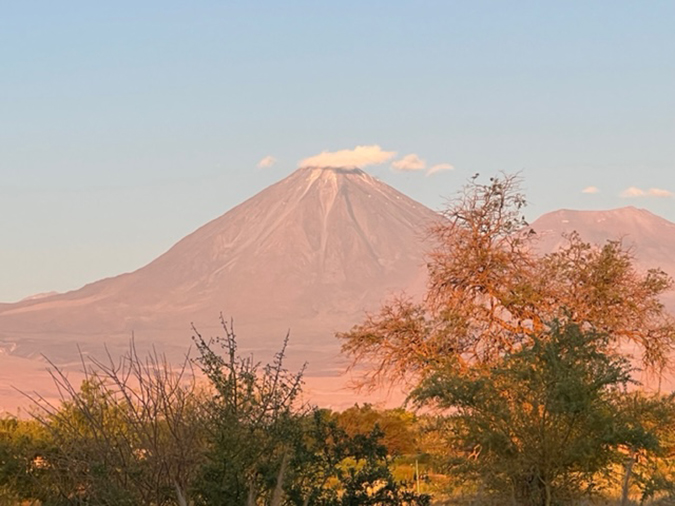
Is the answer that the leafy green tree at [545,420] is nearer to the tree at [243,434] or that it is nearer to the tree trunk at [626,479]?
the tree trunk at [626,479]

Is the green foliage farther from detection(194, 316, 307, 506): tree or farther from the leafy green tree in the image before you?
the leafy green tree

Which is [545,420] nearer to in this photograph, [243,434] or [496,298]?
[243,434]

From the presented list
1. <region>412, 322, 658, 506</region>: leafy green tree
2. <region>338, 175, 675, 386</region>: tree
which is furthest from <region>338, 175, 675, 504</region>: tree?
<region>412, 322, 658, 506</region>: leafy green tree

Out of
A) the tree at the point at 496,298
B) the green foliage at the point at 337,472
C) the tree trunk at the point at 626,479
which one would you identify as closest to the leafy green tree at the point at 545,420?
the tree trunk at the point at 626,479

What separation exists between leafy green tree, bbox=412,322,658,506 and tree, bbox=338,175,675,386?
1018cm

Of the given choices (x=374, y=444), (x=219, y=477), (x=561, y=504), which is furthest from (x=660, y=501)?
(x=219, y=477)

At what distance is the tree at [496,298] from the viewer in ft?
88.5

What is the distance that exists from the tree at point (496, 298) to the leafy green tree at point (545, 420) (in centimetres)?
1018

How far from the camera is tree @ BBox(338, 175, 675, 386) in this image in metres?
27.0

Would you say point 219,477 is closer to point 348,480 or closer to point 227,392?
point 227,392

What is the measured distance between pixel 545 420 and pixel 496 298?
11.8 meters

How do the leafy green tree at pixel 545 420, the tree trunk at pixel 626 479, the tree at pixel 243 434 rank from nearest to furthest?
1. the tree trunk at pixel 626 479
2. the tree at pixel 243 434
3. the leafy green tree at pixel 545 420

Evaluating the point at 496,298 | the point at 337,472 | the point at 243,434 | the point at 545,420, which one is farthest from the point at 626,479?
the point at 496,298

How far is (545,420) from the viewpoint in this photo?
15.5 metres
